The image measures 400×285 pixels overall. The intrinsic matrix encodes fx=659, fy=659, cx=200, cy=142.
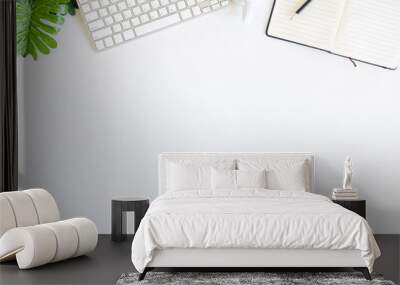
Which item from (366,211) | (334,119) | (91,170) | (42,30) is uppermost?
(42,30)

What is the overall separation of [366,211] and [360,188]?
0.81 feet

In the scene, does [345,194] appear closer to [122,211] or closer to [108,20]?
[122,211]

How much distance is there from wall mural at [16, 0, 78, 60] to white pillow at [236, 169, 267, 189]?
229 centimetres

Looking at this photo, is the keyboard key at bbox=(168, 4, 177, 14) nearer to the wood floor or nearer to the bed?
the wood floor

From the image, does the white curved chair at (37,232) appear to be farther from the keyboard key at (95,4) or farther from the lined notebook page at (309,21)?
the lined notebook page at (309,21)

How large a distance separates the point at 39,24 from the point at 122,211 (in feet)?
6.67

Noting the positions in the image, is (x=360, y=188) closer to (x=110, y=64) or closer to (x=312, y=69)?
(x=312, y=69)

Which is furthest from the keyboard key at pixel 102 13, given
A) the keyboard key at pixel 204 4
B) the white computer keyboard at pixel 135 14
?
the keyboard key at pixel 204 4

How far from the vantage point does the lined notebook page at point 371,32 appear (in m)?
6.48

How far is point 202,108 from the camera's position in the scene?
6633mm

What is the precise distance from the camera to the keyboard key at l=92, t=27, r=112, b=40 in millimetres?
6602

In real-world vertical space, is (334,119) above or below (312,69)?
below

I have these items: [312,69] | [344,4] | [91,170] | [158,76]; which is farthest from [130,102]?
[344,4]

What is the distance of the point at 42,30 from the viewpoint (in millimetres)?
6543
